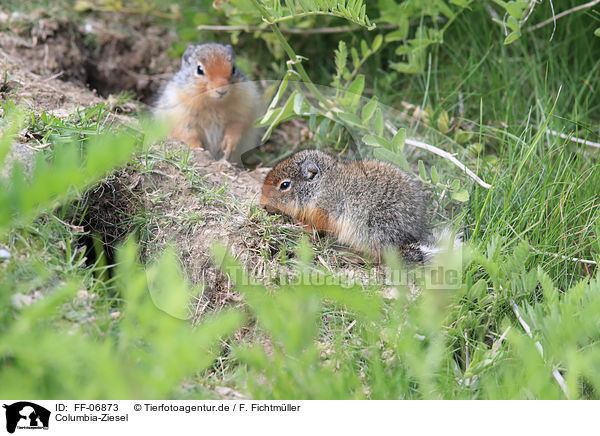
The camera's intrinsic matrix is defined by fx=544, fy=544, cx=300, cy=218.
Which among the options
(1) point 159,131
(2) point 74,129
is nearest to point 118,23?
(2) point 74,129

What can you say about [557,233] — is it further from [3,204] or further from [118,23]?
[118,23]

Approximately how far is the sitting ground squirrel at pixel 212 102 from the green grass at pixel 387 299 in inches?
43.5

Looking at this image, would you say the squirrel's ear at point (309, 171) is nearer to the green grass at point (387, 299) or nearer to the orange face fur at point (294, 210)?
the orange face fur at point (294, 210)

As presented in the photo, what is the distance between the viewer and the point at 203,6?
5.82 meters

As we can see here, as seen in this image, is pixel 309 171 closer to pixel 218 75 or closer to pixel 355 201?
pixel 355 201

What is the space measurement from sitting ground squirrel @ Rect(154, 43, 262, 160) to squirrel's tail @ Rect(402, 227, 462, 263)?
220cm

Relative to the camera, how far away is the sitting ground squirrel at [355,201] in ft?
12.6

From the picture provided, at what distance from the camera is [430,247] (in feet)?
12.4

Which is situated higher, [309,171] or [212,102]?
[212,102]

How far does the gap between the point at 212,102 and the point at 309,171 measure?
1.49m
